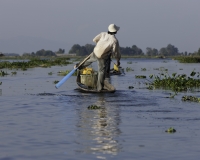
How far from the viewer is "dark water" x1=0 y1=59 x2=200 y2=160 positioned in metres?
8.96

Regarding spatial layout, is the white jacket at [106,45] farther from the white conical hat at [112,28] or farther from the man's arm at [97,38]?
the white conical hat at [112,28]

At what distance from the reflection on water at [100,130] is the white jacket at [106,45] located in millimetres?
2428

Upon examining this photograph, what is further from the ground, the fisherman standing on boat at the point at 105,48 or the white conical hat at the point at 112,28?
the white conical hat at the point at 112,28

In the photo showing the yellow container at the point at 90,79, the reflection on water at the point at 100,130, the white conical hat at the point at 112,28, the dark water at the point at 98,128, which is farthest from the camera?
the yellow container at the point at 90,79

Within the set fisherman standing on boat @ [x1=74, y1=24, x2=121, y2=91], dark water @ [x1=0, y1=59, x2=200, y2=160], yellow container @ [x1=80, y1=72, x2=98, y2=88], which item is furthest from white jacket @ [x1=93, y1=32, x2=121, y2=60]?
yellow container @ [x1=80, y1=72, x2=98, y2=88]

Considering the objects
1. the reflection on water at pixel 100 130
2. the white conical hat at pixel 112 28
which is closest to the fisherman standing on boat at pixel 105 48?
the white conical hat at pixel 112 28

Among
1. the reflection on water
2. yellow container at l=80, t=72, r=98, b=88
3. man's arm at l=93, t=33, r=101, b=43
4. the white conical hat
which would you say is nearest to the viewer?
the reflection on water

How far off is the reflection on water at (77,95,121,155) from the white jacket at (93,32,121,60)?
2.43 metres

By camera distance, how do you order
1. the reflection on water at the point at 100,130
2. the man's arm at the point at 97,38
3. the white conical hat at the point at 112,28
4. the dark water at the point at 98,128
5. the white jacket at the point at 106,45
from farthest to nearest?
1. the man's arm at the point at 97,38
2. the white conical hat at the point at 112,28
3. the white jacket at the point at 106,45
4. the reflection on water at the point at 100,130
5. the dark water at the point at 98,128

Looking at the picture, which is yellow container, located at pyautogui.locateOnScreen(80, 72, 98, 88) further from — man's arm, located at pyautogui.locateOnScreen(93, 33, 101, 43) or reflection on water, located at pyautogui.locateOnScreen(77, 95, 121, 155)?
reflection on water, located at pyautogui.locateOnScreen(77, 95, 121, 155)

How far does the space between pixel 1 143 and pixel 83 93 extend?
991 centimetres

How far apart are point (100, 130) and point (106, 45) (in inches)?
259

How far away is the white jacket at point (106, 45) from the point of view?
56.3 ft

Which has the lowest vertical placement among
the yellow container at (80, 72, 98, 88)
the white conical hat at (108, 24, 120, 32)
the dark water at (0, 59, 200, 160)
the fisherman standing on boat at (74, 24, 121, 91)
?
the dark water at (0, 59, 200, 160)
